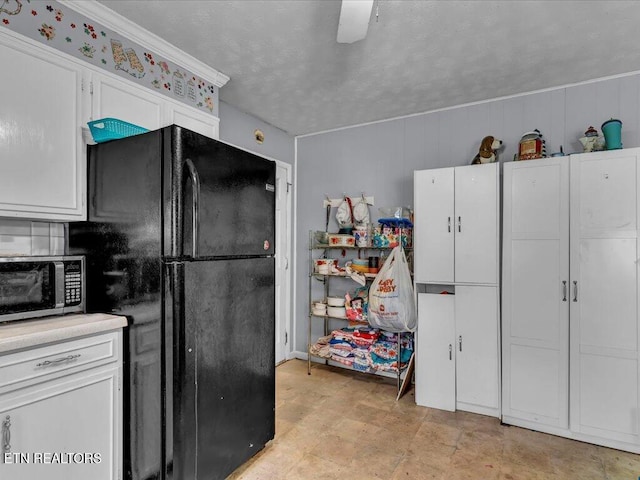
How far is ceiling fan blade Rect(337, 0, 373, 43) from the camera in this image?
56.3 inches

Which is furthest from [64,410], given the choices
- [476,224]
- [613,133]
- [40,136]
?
[613,133]

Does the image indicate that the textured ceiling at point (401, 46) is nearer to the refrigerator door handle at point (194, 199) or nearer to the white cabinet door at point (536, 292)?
the white cabinet door at point (536, 292)

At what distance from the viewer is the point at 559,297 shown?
2.51m

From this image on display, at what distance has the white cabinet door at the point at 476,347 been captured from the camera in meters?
2.72

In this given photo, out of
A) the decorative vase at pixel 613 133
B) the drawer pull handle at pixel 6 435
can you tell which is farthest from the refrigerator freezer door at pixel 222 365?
the decorative vase at pixel 613 133

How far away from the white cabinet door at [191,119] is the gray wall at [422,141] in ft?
5.05

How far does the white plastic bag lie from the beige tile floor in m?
0.66

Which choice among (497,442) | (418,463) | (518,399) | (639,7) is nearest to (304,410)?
(418,463)

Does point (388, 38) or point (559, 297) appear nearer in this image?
point (388, 38)

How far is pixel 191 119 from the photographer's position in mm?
2547

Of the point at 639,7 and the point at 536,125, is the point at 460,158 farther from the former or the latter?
the point at 639,7

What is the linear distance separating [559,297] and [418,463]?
1485 mm

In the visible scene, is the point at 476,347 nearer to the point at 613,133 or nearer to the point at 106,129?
the point at 613,133

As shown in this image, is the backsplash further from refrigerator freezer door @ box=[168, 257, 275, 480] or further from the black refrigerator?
refrigerator freezer door @ box=[168, 257, 275, 480]
